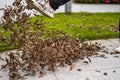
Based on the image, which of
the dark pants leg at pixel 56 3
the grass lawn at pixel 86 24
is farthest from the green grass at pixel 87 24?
the dark pants leg at pixel 56 3

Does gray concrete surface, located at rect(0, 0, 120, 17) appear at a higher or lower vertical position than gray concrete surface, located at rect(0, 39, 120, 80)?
higher

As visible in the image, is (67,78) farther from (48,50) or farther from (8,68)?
(8,68)

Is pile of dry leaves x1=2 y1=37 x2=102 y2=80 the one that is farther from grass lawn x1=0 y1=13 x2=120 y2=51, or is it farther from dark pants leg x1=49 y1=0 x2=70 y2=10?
grass lawn x1=0 y1=13 x2=120 y2=51

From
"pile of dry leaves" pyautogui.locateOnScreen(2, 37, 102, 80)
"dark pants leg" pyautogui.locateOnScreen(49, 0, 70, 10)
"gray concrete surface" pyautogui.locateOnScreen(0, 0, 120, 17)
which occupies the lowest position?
"pile of dry leaves" pyautogui.locateOnScreen(2, 37, 102, 80)

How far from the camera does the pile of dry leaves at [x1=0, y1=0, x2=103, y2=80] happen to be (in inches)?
147

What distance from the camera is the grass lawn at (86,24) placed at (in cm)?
592

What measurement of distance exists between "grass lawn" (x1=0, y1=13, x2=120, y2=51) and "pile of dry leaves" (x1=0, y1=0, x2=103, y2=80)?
38.8 inches

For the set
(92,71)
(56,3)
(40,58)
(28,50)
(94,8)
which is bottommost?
(92,71)

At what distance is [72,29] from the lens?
20.6ft

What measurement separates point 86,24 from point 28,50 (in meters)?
3.17

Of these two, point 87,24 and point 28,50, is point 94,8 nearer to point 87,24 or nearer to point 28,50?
point 87,24

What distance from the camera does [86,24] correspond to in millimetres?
6816

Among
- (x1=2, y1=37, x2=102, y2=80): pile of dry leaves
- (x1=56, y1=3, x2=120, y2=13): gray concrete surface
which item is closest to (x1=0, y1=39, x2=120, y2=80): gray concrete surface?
(x1=2, y1=37, x2=102, y2=80): pile of dry leaves

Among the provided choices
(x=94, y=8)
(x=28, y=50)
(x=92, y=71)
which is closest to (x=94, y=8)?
(x=94, y=8)
